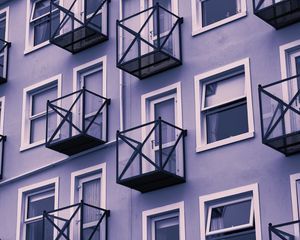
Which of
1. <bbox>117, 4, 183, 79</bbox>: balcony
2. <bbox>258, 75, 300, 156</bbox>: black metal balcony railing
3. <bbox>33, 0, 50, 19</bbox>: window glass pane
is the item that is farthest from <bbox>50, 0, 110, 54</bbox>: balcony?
<bbox>258, 75, 300, 156</bbox>: black metal balcony railing

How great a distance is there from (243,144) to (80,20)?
7.03 metres

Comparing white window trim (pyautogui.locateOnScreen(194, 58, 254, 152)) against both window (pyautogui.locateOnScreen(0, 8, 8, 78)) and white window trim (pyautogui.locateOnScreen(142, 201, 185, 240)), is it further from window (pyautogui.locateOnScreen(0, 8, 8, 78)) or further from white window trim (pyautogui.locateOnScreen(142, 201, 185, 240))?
window (pyautogui.locateOnScreen(0, 8, 8, 78))

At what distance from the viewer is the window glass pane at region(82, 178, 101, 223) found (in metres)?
27.9

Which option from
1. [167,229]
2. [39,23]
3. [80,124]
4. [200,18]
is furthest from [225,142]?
[39,23]

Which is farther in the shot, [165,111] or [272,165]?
[165,111]

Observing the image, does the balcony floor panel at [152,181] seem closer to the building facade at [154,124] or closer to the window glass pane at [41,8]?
the building facade at [154,124]

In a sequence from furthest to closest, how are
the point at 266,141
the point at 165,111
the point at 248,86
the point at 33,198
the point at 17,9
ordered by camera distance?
the point at 17,9 → the point at 33,198 → the point at 165,111 → the point at 248,86 → the point at 266,141

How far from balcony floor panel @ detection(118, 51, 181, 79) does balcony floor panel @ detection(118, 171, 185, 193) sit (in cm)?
308

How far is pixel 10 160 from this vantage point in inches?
1219

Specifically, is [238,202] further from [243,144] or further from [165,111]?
[165,111]

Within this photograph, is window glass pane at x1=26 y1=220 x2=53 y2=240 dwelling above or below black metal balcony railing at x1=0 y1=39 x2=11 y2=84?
below

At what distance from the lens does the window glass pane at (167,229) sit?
86.8 ft

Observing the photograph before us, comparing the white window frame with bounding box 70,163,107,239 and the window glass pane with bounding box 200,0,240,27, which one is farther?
the white window frame with bounding box 70,163,107,239

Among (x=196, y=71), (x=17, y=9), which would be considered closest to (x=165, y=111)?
(x=196, y=71)
